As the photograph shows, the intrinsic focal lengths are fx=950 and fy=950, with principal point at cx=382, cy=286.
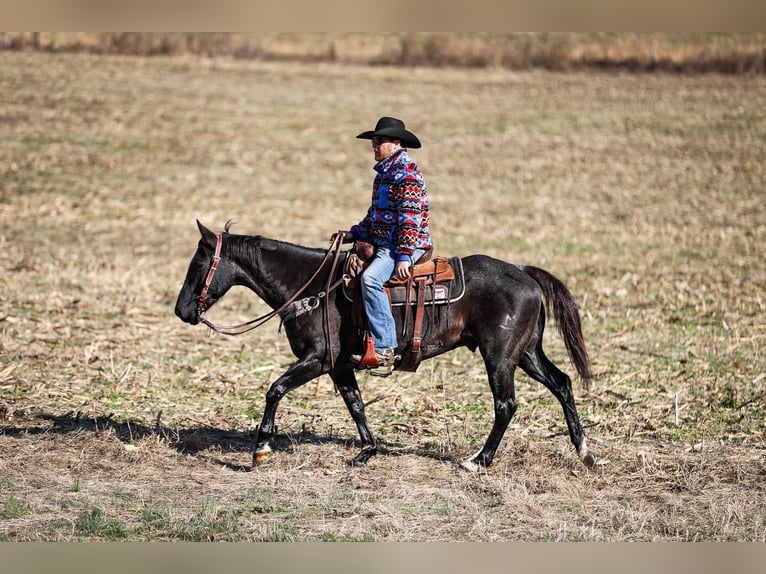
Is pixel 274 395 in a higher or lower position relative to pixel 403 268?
lower

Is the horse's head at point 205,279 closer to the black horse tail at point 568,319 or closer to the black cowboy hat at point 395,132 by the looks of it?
the black cowboy hat at point 395,132

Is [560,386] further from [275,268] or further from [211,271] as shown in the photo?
[211,271]

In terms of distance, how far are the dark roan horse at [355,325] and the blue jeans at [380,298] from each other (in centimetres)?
22

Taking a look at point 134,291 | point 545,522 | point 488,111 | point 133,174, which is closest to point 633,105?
point 488,111

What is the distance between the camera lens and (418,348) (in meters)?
9.25

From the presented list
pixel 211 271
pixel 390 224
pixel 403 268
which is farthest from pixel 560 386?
pixel 211 271

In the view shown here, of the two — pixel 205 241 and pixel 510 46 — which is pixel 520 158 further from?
pixel 205 241

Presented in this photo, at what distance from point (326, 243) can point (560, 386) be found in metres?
13.5

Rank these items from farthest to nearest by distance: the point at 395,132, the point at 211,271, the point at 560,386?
the point at 560,386, the point at 211,271, the point at 395,132

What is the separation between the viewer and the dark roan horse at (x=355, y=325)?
9.21 metres

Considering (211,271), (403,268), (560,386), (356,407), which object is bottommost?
(356,407)

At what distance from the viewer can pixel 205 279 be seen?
939 centimetres

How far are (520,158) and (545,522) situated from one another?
2429 cm

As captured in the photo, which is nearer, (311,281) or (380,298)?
(380,298)
